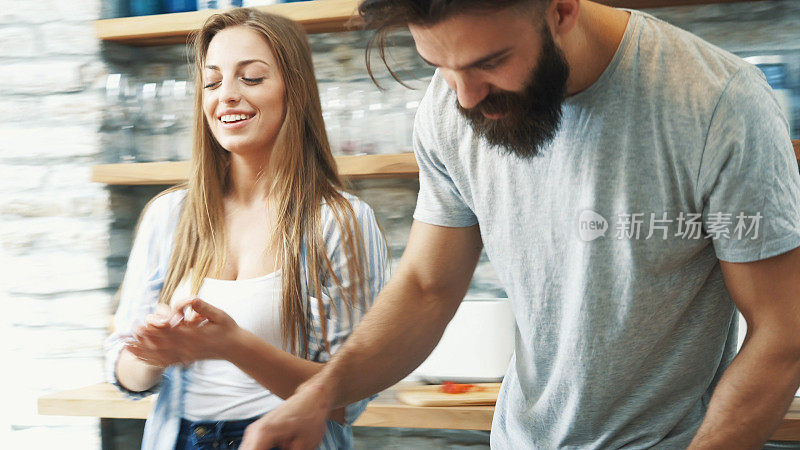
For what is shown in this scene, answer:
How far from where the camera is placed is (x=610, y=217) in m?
1.09

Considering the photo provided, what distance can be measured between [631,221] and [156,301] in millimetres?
1050

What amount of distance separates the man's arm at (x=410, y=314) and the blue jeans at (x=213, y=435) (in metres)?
0.31

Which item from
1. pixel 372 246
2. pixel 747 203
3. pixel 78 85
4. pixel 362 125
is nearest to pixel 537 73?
pixel 747 203

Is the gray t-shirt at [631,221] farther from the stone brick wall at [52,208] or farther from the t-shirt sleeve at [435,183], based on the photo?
the stone brick wall at [52,208]

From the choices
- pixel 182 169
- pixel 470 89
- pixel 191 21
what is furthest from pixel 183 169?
pixel 470 89

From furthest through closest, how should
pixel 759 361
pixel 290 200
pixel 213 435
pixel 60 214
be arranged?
1. pixel 60 214
2. pixel 290 200
3. pixel 213 435
4. pixel 759 361

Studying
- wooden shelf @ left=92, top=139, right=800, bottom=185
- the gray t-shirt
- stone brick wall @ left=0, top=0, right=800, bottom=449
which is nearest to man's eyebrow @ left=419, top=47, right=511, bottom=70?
the gray t-shirt

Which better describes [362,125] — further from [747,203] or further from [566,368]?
[747,203]

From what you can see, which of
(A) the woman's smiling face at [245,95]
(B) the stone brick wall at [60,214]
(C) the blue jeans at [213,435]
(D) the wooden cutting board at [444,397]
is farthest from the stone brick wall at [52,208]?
(C) the blue jeans at [213,435]

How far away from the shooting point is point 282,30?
5.68ft

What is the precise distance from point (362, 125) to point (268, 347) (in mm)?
1020

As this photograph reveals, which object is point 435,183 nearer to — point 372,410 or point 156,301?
point 156,301

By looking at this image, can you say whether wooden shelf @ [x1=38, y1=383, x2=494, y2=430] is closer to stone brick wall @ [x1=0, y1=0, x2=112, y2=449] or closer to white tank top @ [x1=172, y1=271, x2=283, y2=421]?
stone brick wall @ [x1=0, y1=0, x2=112, y2=449]

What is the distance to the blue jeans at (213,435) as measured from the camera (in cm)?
148
